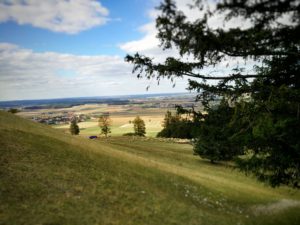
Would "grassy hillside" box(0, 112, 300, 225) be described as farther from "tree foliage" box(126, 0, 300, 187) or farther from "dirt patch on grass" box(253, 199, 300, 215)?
"tree foliage" box(126, 0, 300, 187)

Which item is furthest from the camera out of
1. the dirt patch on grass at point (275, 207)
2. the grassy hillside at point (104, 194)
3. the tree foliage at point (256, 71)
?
the dirt patch on grass at point (275, 207)

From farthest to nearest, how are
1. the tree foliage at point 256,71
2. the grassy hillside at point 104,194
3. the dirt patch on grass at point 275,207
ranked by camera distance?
the dirt patch on grass at point 275,207
the grassy hillside at point 104,194
the tree foliage at point 256,71

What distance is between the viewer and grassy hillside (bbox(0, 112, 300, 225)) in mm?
16000

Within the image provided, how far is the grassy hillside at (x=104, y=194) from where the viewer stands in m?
16.0

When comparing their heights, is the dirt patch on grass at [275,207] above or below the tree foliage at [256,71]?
below

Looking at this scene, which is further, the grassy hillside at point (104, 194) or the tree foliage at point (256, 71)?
the grassy hillside at point (104, 194)

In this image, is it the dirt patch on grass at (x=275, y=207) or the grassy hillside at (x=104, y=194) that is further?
the dirt patch on grass at (x=275, y=207)

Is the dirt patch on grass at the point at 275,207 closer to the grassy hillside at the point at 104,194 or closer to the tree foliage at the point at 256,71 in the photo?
the grassy hillside at the point at 104,194

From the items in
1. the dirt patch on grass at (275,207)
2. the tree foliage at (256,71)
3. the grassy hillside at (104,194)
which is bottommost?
the dirt patch on grass at (275,207)

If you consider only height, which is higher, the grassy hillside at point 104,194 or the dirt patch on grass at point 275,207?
the grassy hillside at point 104,194

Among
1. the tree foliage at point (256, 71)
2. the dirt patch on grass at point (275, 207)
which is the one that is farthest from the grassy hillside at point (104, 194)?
the tree foliage at point (256, 71)

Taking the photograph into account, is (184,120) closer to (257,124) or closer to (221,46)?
Result: (257,124)

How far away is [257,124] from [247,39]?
4.22 m

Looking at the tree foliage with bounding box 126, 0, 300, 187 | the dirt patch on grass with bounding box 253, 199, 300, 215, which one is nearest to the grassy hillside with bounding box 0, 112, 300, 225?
the dirt patch on grass with bounding box 253, 199, 300, 215
